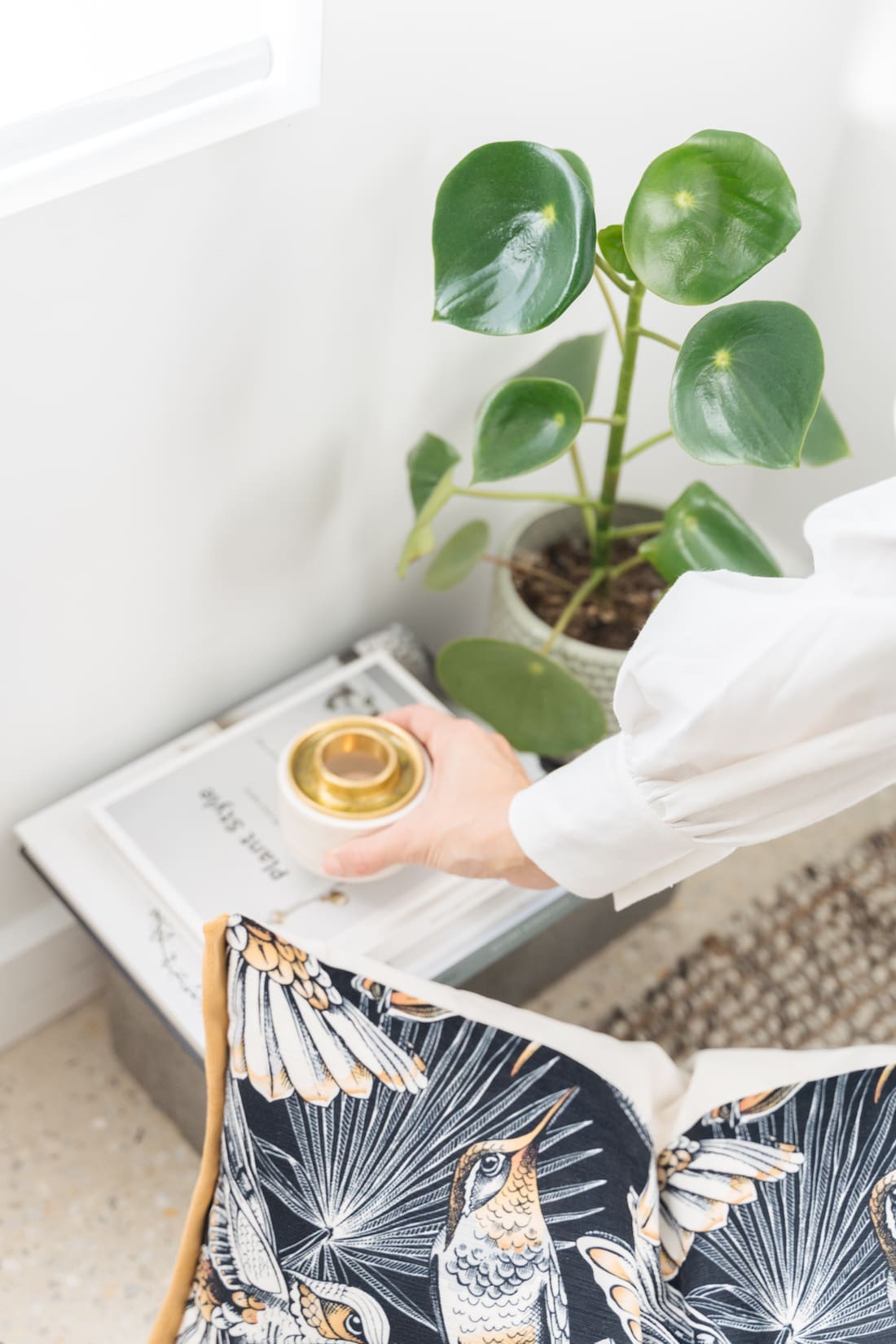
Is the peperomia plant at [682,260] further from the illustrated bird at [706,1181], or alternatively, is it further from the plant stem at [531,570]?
the illustrated bird at [706,1181]

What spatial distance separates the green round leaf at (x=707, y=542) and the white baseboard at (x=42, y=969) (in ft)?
2.22

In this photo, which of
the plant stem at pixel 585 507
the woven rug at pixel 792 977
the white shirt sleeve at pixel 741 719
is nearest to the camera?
the white shirt sleeve at pixel 741 719

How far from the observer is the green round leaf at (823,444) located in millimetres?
1042

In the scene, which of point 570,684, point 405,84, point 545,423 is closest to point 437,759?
point 570,684

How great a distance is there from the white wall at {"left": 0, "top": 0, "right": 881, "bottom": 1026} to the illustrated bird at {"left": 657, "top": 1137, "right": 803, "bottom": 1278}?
0.60 meters

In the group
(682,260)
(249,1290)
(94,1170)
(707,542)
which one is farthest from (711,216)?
(94,1170)

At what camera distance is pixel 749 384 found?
33.8 inches

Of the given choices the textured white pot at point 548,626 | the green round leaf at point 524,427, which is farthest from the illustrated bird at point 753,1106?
the green round leaf at point 524,427

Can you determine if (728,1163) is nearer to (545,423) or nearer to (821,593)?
(821,593)

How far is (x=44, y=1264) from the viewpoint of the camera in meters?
1.17

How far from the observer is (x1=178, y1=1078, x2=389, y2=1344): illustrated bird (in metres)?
0.79

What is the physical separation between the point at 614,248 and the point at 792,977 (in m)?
0.83

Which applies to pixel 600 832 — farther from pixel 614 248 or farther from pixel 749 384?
pixel 614 248

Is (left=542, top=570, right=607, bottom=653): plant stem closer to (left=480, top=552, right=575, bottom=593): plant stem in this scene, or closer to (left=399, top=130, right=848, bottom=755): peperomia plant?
(left=480, top=552, right=575, bottom=593): plant stem
